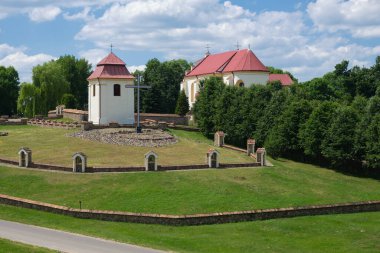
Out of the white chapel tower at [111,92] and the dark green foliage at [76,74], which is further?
the dark green foliage at [76,74]

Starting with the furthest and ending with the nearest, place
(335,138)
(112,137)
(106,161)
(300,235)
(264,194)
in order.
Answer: (112,137), (335,138), (106,161), (264,194), (300,235)

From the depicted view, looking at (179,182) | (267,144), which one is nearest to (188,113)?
(267,144)

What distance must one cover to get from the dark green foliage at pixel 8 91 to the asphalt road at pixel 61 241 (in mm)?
60794

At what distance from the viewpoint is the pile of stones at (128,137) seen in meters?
44.2

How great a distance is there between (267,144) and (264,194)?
1641cm

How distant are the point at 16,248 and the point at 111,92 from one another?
117 feet

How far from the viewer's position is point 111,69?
52906 mm

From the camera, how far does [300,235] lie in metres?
24.5

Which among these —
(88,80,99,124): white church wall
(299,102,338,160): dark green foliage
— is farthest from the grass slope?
(88,80,99,124): white church wall

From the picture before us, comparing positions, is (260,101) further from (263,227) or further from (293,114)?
(263,227)

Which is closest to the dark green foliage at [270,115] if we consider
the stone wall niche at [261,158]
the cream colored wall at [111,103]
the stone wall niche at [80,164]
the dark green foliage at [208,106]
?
the dark green foliage at [208,106]

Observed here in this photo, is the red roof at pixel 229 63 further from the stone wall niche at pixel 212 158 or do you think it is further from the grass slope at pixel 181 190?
the grass slope at pixel 181 190

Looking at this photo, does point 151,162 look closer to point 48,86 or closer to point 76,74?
point 48,86

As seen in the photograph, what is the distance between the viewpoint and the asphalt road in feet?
64.4
